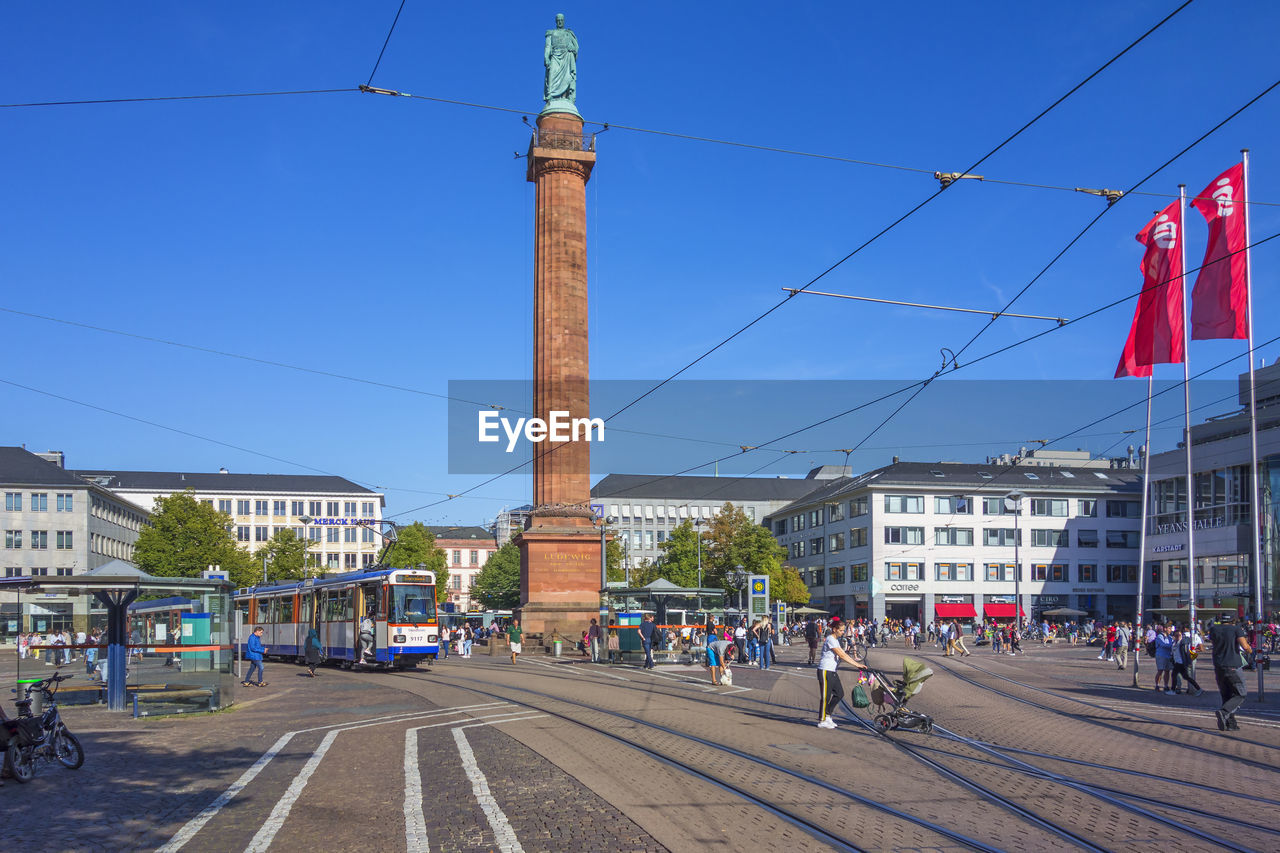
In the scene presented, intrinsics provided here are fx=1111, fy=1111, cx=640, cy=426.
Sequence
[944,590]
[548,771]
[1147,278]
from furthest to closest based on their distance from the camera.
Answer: [944,590] < [1147,278] < [548,771]

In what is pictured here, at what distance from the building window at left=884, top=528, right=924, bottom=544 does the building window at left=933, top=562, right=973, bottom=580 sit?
8.24ft

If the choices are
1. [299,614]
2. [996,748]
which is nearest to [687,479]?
[299,614]

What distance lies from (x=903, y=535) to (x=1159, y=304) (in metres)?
52.7

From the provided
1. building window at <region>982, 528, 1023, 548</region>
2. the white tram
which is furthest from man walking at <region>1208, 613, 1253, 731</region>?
building window at <region>982, 528, 1023, 548</region>

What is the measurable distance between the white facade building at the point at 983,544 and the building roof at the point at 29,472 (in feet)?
211

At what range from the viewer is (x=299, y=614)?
43.0 m

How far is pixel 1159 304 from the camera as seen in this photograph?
35.4 m

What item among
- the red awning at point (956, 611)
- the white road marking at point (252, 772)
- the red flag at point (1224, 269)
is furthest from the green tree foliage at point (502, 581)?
the white road marking at point (252, 772)

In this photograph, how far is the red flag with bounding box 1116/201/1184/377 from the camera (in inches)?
1337

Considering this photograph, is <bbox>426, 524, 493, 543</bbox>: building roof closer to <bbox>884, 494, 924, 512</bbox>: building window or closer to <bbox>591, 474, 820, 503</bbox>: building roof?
<bbox>591, 474, 820, 503</bbox>: building roof

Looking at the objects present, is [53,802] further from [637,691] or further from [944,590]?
[944,590]

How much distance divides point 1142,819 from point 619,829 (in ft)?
15.2

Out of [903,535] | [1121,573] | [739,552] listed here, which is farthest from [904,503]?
[1121,573]

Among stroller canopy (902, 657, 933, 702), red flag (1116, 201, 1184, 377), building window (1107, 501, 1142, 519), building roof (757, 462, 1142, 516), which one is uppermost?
red flag (1116, 201, 1184, 377)
